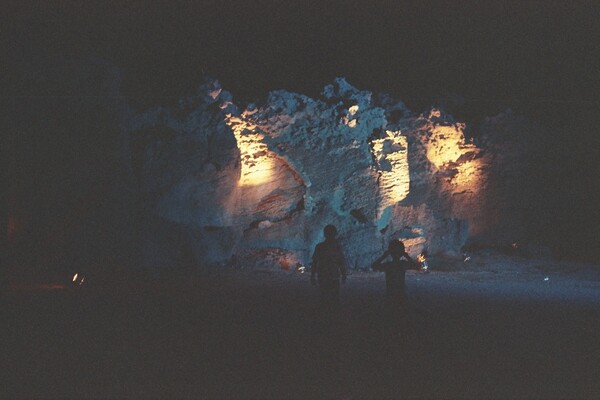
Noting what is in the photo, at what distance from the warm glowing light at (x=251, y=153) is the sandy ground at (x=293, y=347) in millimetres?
8303

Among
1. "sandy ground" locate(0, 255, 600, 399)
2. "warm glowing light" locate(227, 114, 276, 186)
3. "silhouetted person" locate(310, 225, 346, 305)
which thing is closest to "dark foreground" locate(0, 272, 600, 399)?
"sandy ground" locate(0, 255, 600, 399)

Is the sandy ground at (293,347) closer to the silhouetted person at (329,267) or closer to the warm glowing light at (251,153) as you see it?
the silhouetted person at (329,267)

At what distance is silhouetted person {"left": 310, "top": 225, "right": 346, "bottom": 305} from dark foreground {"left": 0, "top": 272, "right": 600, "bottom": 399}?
0.31 m

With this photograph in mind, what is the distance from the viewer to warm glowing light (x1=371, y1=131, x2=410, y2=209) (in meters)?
19.8

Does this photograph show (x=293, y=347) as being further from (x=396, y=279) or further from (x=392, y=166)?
(x=392, y=166)

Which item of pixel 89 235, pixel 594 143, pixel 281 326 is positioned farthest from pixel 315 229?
pixel 594 143

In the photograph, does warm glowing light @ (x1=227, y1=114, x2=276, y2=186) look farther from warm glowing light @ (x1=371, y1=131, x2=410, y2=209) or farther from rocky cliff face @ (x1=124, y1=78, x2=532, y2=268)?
warm glowing light @ (x1=371, y1=131, x2=410, y2=209)

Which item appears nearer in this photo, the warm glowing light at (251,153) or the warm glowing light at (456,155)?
the warm glowing light at (251,153)

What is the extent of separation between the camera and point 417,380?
4.55 metres

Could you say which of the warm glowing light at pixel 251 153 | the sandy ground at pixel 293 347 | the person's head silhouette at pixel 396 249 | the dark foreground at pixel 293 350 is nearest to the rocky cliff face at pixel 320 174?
the warm glowing light at pixel 251 153

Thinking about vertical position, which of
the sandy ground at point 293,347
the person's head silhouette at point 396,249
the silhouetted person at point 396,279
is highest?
the person's head silhouette at point 396,249

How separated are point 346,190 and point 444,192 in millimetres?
4834

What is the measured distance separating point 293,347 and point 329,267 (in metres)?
1.40

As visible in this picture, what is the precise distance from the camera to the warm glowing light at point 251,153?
18594 mm
